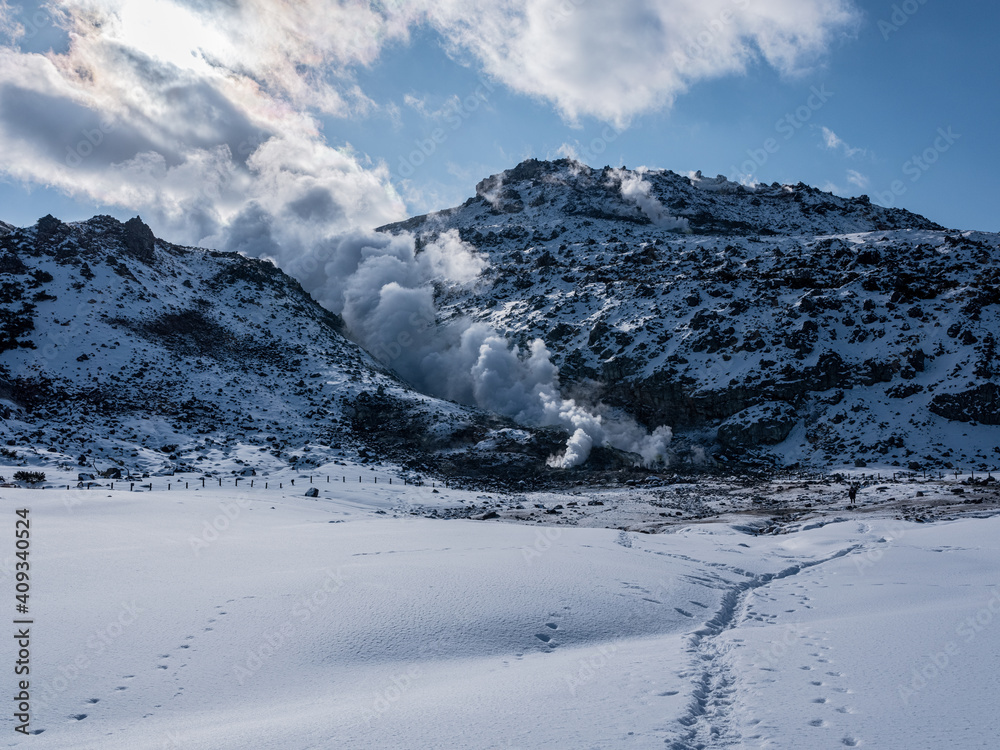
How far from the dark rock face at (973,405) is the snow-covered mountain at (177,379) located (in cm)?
2942

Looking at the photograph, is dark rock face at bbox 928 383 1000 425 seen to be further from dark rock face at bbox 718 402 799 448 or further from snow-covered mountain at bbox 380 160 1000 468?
dark rock face at bbox 718 402 799 448

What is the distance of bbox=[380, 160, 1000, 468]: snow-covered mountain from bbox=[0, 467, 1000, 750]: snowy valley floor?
3077 centimetres

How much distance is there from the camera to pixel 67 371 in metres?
41.4

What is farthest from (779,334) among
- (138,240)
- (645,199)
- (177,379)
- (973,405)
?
(138,240)

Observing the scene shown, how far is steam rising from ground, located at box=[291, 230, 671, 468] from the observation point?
157 ft

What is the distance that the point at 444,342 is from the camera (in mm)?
70000

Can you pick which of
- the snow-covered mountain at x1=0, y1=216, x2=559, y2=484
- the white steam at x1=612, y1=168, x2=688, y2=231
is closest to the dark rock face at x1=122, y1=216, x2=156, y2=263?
the snow-covered mountain at x1=0, y1=216, x2=559, y2=484

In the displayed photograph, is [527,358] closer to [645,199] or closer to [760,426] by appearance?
[760,426]

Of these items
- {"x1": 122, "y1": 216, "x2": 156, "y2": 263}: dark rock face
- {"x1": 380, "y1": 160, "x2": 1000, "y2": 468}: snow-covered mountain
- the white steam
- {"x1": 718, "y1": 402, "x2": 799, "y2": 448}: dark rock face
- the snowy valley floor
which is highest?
the white steam

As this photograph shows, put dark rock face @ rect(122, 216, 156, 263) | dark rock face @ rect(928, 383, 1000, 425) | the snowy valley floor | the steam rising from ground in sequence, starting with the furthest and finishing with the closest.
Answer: dark rock face @ rect(122, 216, 156, 263), the steam rising from ground, dark rock face @ rect(928, 383, 1000, 425), the snowy valley floor

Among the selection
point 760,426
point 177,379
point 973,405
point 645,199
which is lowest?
point 760,426

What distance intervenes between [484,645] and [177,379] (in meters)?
46.9

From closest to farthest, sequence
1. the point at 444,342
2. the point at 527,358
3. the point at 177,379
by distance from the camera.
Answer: the point at 177,379, the point at 527,358, the point at 444,342

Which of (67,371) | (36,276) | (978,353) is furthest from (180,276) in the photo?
(978,353)
